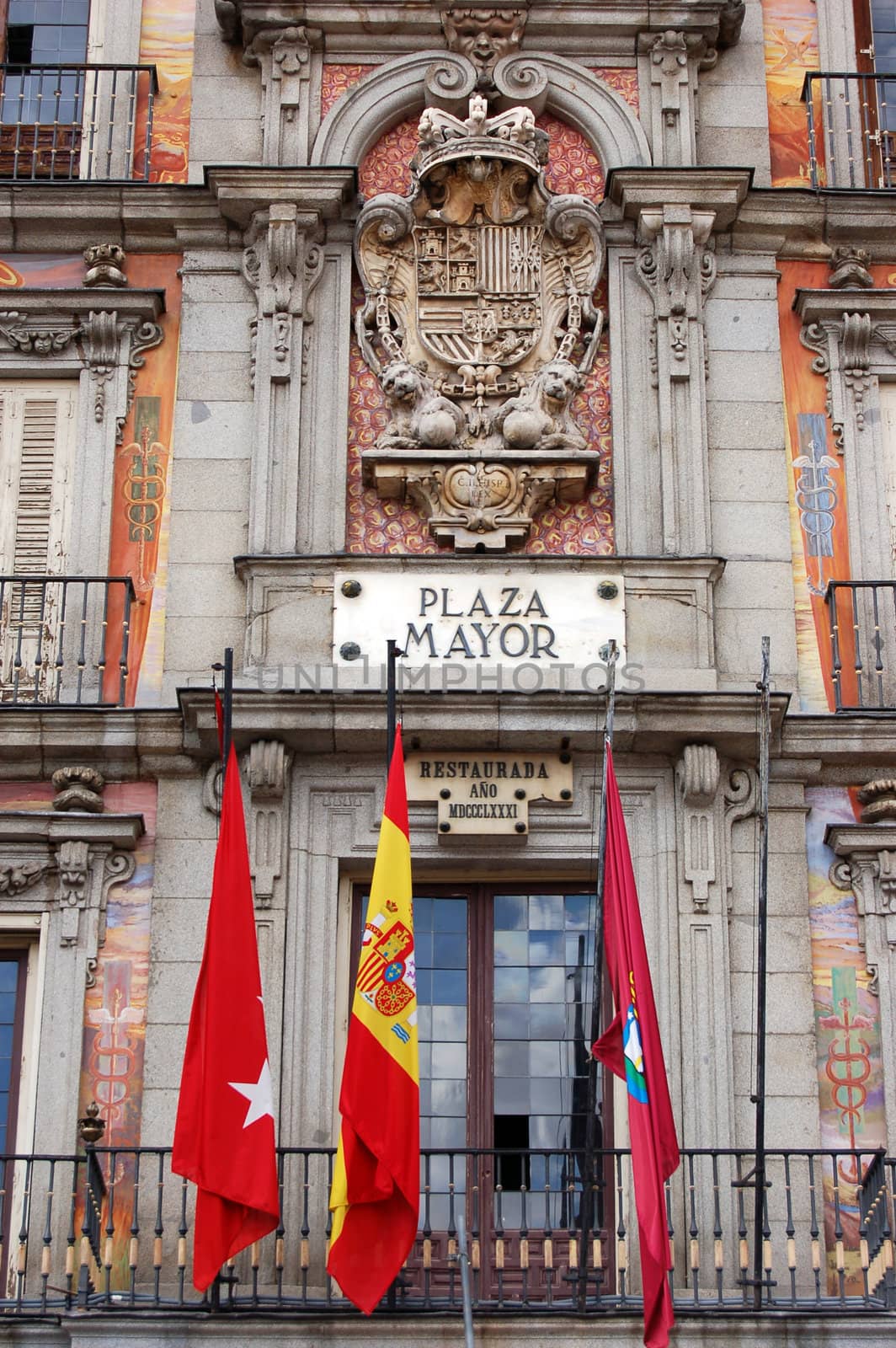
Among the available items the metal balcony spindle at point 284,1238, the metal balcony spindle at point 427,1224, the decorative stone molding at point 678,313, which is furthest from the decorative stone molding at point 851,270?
the metal balcony spindle at point 284,1238

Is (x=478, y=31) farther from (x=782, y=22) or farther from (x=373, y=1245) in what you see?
(x=373, y=1245)

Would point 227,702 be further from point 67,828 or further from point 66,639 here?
point 66,639

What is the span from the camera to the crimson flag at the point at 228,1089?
36.9 ft

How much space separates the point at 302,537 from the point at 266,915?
2.21 meters

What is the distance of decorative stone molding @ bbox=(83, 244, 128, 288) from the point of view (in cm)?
1429

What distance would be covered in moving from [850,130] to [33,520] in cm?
544

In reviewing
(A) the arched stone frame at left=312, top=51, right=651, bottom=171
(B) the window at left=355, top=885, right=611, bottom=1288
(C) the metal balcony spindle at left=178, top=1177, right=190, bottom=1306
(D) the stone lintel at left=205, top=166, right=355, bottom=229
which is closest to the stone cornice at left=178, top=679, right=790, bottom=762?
(B) the window at left=355, top=885, right=611, bottom=1288

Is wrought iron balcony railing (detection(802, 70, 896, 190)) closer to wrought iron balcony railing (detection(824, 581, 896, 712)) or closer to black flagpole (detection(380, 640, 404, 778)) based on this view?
wrought iron balcony railing (detection(824, 581, 896, 712))

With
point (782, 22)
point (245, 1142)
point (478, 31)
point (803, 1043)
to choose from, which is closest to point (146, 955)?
point (245, 1142)

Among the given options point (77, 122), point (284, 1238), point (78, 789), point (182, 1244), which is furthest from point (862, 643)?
point (77, 122)

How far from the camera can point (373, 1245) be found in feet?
36.6

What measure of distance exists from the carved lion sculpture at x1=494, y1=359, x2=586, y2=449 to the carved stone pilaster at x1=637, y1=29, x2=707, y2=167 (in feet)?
5.20

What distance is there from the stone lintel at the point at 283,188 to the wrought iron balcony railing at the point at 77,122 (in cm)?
71

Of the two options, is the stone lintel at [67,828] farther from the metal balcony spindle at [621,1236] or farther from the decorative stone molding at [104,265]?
the decorative stone molding at [104,265]
